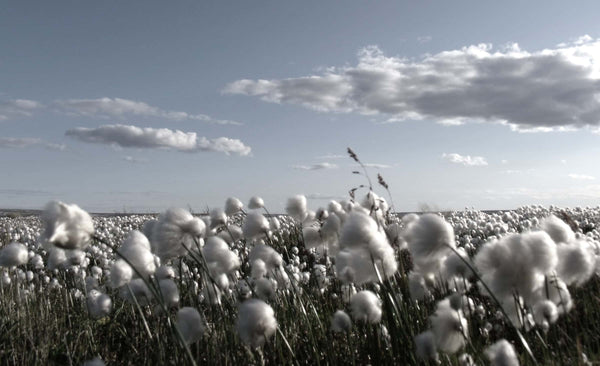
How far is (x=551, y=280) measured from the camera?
299cm

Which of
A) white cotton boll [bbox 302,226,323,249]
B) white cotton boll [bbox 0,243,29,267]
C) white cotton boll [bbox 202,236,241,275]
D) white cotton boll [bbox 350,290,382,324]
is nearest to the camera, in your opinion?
white cotton boll [bbox 350,290,382,324]

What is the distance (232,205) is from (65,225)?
6.93ft

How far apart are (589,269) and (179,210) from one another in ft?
8.08

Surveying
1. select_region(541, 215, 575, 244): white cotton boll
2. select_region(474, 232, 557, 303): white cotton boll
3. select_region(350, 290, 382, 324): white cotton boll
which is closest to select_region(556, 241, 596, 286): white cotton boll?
select_region(541, 215, 575, 244): white cotton boll

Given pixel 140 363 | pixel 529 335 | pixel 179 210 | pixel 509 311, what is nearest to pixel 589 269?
pixel 509 311

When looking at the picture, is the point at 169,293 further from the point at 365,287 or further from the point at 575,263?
the point at 575,263

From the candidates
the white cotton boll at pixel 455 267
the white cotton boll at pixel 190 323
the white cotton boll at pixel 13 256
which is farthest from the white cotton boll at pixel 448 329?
the white cotton boll at pixel 13 256

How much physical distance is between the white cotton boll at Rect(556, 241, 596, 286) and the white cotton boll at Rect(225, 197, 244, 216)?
2.74m

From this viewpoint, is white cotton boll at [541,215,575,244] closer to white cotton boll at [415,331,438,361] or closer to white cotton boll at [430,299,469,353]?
white cotton boll at [430,299,469,353]

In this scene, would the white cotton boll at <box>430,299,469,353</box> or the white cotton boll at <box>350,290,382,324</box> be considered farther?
the white cotton boll at <box>350,290,382,324</box>

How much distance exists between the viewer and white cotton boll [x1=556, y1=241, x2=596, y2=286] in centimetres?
280

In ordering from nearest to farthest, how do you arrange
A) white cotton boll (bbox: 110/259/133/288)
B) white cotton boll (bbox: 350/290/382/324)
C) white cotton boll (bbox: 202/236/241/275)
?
white cotton boll (bbox: 350/290/382/324) → white cotton boll (bbox: 202/236/241/275) → white cotton boll (bbox: 110/259/133/288)

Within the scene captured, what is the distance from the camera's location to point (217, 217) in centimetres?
423

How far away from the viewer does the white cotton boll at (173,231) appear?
11.6 feet
